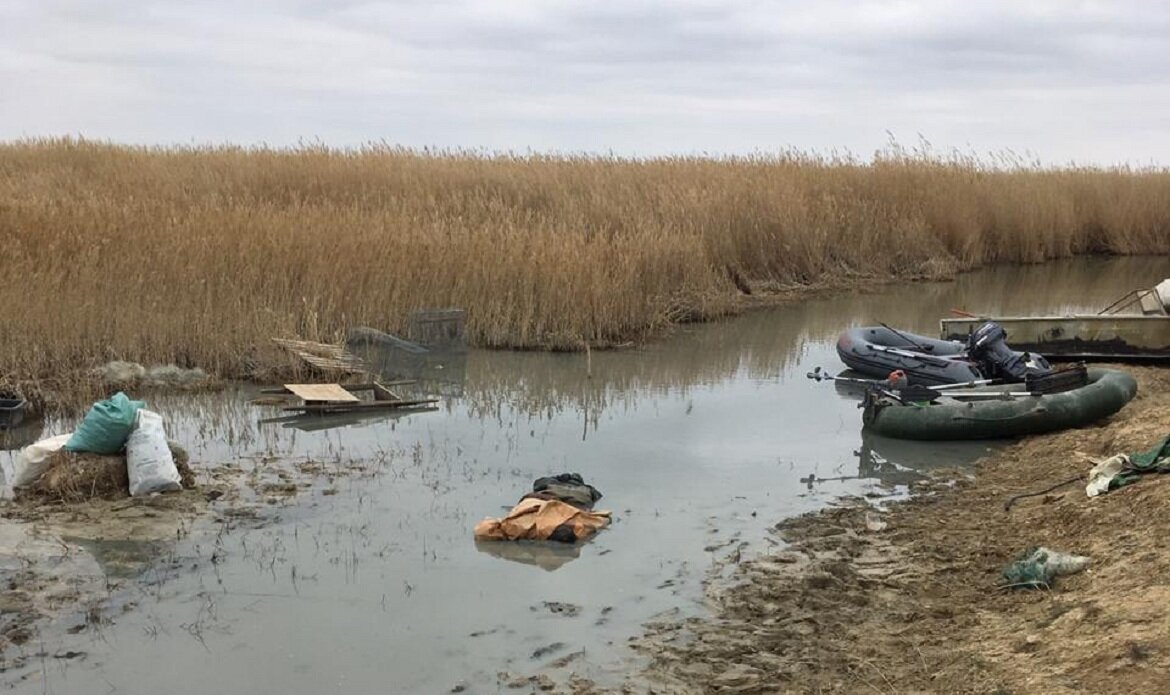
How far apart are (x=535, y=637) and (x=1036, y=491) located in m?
3.01

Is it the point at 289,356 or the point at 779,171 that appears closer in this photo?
the point at 289,356

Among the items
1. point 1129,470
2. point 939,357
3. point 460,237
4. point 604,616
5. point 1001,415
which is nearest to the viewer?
point 604,616

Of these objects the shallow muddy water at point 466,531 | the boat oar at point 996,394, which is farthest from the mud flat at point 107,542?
the boat oar at point 996,394

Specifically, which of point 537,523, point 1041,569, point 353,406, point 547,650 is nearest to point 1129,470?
point 1041,569

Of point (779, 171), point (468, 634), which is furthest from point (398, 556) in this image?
point (779, 171)

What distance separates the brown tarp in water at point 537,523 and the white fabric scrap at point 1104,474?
7.22 ft

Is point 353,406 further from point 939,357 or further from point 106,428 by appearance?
point 939,357

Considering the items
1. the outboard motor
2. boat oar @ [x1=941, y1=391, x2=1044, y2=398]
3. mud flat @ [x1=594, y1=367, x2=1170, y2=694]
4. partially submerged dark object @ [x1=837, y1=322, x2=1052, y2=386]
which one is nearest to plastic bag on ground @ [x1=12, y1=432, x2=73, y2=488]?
mud flat @ [x1=594, y1=367, x2=1170, y2=694]

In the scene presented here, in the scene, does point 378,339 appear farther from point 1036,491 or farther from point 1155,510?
point 1155,510

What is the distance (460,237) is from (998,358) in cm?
493

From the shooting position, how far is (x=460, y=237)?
11.2m

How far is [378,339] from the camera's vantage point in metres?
9.78

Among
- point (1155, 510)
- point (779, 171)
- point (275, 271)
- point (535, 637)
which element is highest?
point (779, 171)

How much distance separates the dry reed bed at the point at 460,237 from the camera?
9.06 meters
